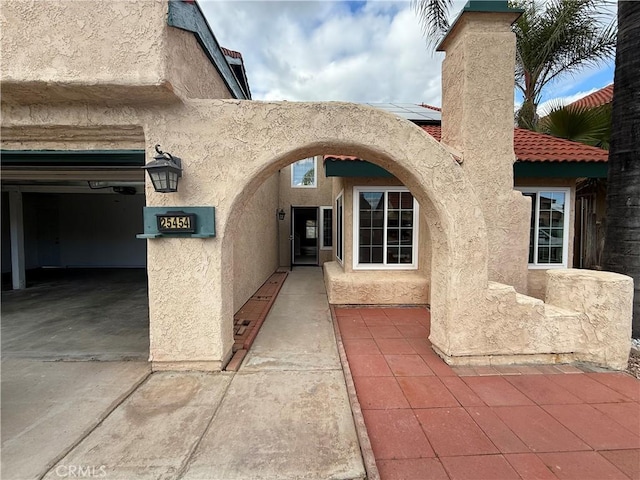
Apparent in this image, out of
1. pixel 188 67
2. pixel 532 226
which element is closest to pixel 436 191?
pixel 188 67

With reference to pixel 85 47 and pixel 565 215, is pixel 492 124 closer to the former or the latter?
pixel 565 215

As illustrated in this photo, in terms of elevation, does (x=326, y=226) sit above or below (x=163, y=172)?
below

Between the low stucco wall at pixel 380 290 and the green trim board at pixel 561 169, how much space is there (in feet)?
10.5

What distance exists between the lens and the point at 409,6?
6.88 meters

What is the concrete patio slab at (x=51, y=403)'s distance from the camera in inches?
102

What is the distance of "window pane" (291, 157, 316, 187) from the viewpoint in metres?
13.4

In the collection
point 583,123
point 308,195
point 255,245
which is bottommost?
point 255,245

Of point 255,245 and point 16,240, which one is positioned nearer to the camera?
point 255,245

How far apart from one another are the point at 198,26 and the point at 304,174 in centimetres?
918

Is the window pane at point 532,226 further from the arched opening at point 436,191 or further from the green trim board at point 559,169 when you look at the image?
the arched opening at point 436,191

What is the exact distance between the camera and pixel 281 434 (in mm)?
2857

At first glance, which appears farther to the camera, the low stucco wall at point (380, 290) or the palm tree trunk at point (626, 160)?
the low stucco wall at point (380, 290)

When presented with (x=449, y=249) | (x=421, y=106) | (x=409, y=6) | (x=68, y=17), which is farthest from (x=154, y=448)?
(x=421, y=106)

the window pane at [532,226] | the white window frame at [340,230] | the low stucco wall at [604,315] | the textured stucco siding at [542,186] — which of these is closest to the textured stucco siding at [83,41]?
the white window frame at [340,230]
